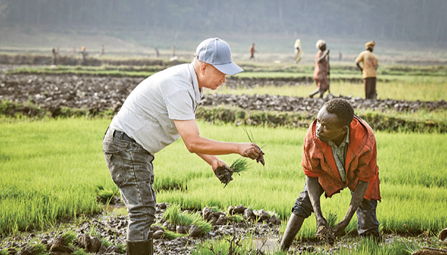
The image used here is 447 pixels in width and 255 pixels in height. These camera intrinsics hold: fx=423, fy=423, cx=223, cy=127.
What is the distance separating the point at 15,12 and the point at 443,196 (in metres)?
96.1

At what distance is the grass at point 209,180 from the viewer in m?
3.73

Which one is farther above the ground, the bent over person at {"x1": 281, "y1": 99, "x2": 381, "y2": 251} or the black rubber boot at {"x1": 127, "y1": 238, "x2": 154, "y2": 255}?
the bent over person at {"x1": 281, "y1": 99, "x2": 381, "y2": 251}

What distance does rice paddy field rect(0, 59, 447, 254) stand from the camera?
3656 mm

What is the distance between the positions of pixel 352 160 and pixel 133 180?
4.47ft

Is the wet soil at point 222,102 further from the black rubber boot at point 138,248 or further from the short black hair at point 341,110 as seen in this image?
the black rubber boot at point 138,248

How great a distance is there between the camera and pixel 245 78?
828 inches

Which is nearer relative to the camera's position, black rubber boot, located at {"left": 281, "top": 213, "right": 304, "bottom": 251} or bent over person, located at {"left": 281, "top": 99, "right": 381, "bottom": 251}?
bent over person, located at {"left": 281, "top": 99, "right": 381, "bottom": 251}

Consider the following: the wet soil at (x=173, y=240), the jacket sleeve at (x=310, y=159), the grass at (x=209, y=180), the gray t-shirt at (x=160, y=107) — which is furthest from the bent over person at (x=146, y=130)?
the grass at (x=209, y=180)

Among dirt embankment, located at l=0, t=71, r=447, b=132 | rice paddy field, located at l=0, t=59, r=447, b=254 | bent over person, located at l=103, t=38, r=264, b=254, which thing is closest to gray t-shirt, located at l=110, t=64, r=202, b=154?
bent over person, located at l=103, t=38, r=264, b=254

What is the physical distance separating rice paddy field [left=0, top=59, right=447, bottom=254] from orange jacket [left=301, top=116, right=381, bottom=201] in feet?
1.67

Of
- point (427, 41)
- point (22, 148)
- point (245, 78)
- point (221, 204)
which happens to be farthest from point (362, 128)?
point (427, 41)

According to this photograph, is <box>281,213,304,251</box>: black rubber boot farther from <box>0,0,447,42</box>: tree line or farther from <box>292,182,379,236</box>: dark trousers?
<box>0,0,447,42</box>: tree line

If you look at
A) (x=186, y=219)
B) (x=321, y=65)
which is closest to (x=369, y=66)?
(x=321, y=65)

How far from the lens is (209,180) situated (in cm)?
496
